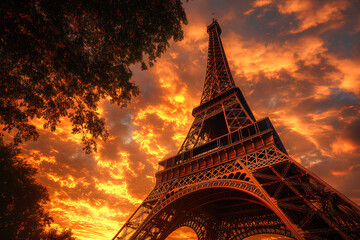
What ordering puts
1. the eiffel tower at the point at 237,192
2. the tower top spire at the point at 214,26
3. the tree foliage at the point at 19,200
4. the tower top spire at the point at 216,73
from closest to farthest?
the eiffel tower at the point at 237,192, the tree foliage at the point at 19,200, the tower top spire at the point at 216,73, the tower top spire at the point at 214,26

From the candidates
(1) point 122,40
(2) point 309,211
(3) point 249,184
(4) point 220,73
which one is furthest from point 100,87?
(4) point 220,73

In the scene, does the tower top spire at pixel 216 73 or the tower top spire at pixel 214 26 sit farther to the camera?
the tower top spire at pixel 214 26

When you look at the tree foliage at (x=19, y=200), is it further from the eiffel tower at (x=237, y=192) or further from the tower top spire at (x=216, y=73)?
the tower top spire at (x=216, y=73)

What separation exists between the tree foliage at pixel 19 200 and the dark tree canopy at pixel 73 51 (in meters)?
11.2

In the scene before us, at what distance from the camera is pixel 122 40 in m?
6.23

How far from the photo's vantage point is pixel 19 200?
47.5ft

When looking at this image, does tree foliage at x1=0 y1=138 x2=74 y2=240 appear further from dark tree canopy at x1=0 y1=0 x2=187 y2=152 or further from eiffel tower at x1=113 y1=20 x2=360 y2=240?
dark tree canopy at x1=0 y1=0 x2=187 y2=152

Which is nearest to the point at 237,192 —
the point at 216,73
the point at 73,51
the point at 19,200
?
the point at 73,51

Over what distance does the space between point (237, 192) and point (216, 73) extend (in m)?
19.1

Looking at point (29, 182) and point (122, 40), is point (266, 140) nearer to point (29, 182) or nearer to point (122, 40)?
point (122, 40)

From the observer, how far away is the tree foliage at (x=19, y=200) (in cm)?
1342

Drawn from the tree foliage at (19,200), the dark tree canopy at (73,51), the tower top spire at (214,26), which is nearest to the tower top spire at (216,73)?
the tower top spire at (214,26)

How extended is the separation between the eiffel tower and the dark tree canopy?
8261 mm

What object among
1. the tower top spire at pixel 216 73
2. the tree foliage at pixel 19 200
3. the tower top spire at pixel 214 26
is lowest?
the tree foliage at pixel 19 200
